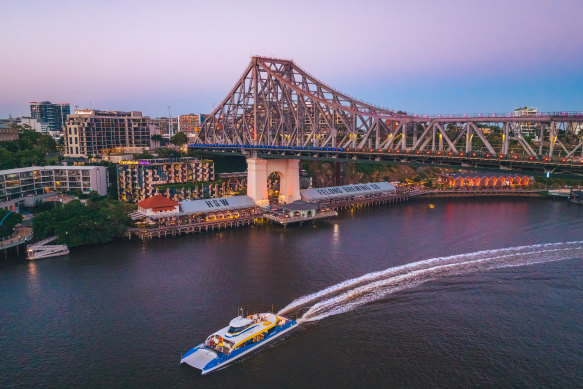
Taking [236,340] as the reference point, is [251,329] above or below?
above

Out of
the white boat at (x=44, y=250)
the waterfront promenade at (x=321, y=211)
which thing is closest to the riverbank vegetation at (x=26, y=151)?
the white boat at (x=44, y=250)

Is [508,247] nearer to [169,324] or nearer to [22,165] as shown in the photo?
[169,324]

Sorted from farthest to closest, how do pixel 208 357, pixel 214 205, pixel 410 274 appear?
pixel 214 205, pixel 410 274, pixel 208 357

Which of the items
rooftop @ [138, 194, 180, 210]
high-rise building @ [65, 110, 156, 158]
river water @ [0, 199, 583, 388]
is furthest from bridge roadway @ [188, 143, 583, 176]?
high-rise building @ [65, 110, 156, 158]

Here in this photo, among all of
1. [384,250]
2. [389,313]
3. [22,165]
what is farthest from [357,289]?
[22,165]

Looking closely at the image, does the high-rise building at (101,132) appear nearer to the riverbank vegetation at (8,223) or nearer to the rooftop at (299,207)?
the riverbank vegetation at (8,223)

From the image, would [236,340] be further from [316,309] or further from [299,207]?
[299,207]

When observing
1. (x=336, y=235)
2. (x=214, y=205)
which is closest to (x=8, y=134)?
(x=214, y=205)
